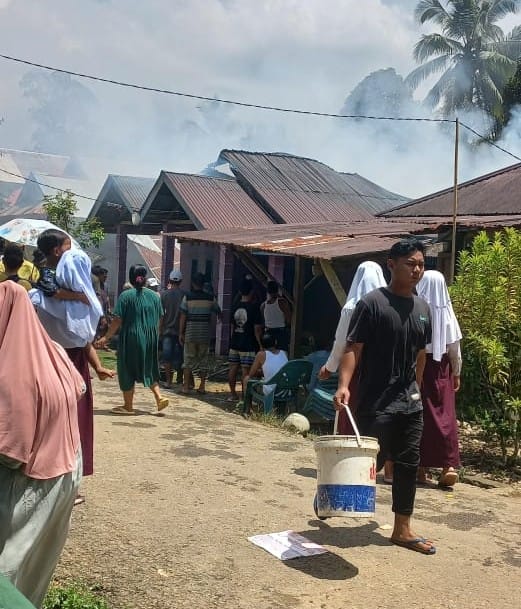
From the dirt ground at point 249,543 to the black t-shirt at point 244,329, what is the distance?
330 cm

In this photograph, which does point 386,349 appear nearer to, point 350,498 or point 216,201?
point 350,498

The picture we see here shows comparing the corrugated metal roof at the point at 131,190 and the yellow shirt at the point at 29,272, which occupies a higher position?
the corrugated metal roof at the point at 131,190

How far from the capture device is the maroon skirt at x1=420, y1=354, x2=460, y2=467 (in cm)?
583

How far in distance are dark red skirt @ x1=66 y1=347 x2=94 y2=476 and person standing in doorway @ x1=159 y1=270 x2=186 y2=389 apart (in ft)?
19.0

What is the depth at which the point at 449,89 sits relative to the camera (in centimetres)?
3038

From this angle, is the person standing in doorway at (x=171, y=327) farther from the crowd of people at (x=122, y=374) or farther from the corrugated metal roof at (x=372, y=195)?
the corrugated metal roof at (x=372, y=195)

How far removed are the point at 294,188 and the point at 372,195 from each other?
2.35 meters

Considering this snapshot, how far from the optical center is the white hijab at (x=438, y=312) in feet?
18.5

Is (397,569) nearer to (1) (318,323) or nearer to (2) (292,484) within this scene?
(2) (292,484)

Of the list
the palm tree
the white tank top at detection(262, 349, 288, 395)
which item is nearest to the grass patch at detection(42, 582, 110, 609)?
the white tank top at detection(262, 349, 288, 395)

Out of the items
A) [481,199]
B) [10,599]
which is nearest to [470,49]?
[481,199]

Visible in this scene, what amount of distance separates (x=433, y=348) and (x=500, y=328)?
116cm

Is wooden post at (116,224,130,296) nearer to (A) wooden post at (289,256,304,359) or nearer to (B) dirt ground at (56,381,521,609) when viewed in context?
(A) wooden post at (289,256,304,359)

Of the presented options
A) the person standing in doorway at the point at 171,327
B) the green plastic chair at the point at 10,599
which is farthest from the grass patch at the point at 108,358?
the green plastic chair at the point at 10,599
